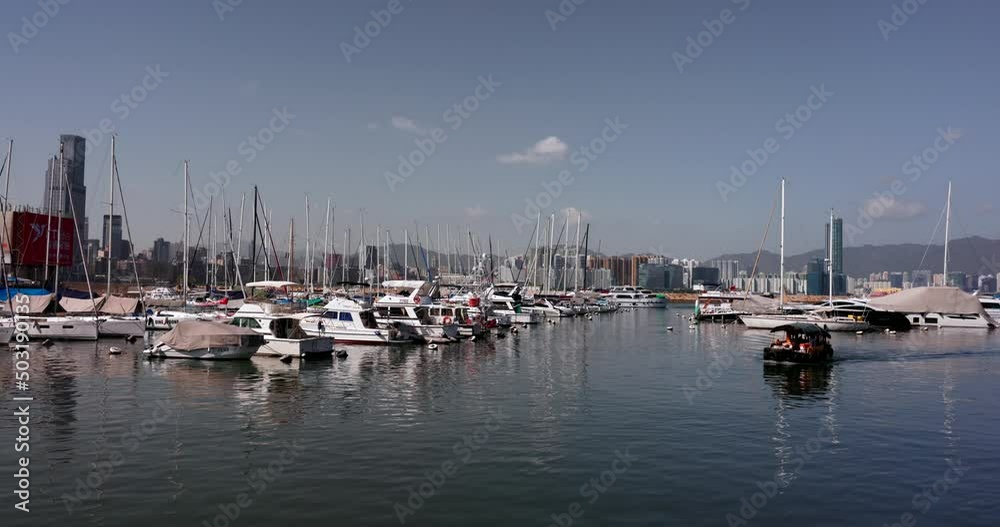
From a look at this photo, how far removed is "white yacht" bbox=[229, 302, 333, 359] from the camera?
4284 cm

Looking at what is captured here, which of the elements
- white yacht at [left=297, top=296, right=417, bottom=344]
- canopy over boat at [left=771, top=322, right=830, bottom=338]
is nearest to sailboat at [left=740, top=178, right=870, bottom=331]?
canopy over boat at [left=771, top=322, right=830, bottom=338]

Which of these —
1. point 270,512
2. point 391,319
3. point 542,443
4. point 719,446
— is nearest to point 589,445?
point 542,443

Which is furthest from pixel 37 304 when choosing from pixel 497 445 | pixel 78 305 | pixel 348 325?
pixel 497 445

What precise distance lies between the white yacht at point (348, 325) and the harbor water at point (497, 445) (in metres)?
10.3

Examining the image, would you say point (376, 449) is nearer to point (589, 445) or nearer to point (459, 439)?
point (459, 439)

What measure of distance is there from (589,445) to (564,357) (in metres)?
27.4

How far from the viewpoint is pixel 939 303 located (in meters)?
71.7

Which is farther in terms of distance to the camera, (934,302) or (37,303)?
(934,302)

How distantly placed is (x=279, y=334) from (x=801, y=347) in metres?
33.6

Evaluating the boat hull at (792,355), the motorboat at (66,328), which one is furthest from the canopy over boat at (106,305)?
the boat hull at (792,355)

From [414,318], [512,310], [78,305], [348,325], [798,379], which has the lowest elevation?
[798,379]

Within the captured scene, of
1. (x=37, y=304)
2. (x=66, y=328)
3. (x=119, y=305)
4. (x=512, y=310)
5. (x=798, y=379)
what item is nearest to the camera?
(x=798, y=379)

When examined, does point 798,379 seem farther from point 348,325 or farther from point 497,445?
point 348,325

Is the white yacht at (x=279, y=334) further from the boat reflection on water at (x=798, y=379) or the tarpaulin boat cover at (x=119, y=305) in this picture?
the boat reflection on water at (x=798, y=379)
